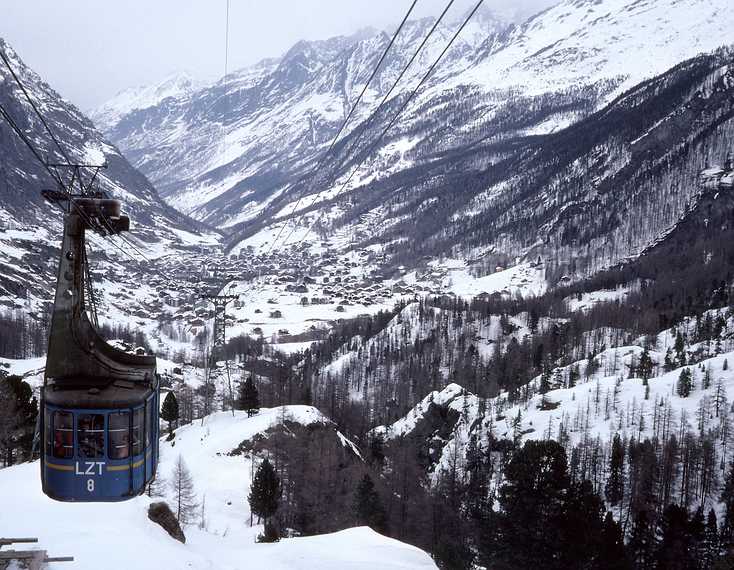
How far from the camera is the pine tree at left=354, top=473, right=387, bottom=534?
5250cm

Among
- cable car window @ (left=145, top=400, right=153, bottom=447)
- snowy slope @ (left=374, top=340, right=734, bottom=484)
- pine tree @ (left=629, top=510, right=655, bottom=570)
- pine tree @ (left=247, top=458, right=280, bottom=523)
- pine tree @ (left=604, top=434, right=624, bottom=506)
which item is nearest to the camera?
cable car window @ (left=145, top=400, right=153, bottom=447)

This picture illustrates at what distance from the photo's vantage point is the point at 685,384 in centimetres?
9256

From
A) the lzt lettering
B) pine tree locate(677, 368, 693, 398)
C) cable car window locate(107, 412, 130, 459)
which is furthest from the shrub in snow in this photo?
pine tree locate(677, 368, 693, 398)

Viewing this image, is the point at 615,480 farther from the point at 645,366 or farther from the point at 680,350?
the point at 680,350

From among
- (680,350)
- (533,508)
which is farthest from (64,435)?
(680,350)

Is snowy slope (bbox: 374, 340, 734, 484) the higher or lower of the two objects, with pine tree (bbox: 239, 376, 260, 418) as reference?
lower

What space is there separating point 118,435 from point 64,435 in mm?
1292

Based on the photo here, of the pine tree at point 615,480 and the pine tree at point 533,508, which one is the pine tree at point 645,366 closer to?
the pine tree at point 615,480

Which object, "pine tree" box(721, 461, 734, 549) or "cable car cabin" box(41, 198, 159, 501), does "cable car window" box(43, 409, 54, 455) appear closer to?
"cable car cabin" box(41, 198, 159, 501)

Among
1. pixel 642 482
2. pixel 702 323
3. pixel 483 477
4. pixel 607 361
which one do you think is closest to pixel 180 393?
pixel 483 477

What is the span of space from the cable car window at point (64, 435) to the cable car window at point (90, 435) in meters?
0.20

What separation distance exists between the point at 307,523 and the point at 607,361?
7916 centimetres

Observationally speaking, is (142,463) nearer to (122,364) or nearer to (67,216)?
(122,364)

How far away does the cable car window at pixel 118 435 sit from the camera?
15.1 meters
